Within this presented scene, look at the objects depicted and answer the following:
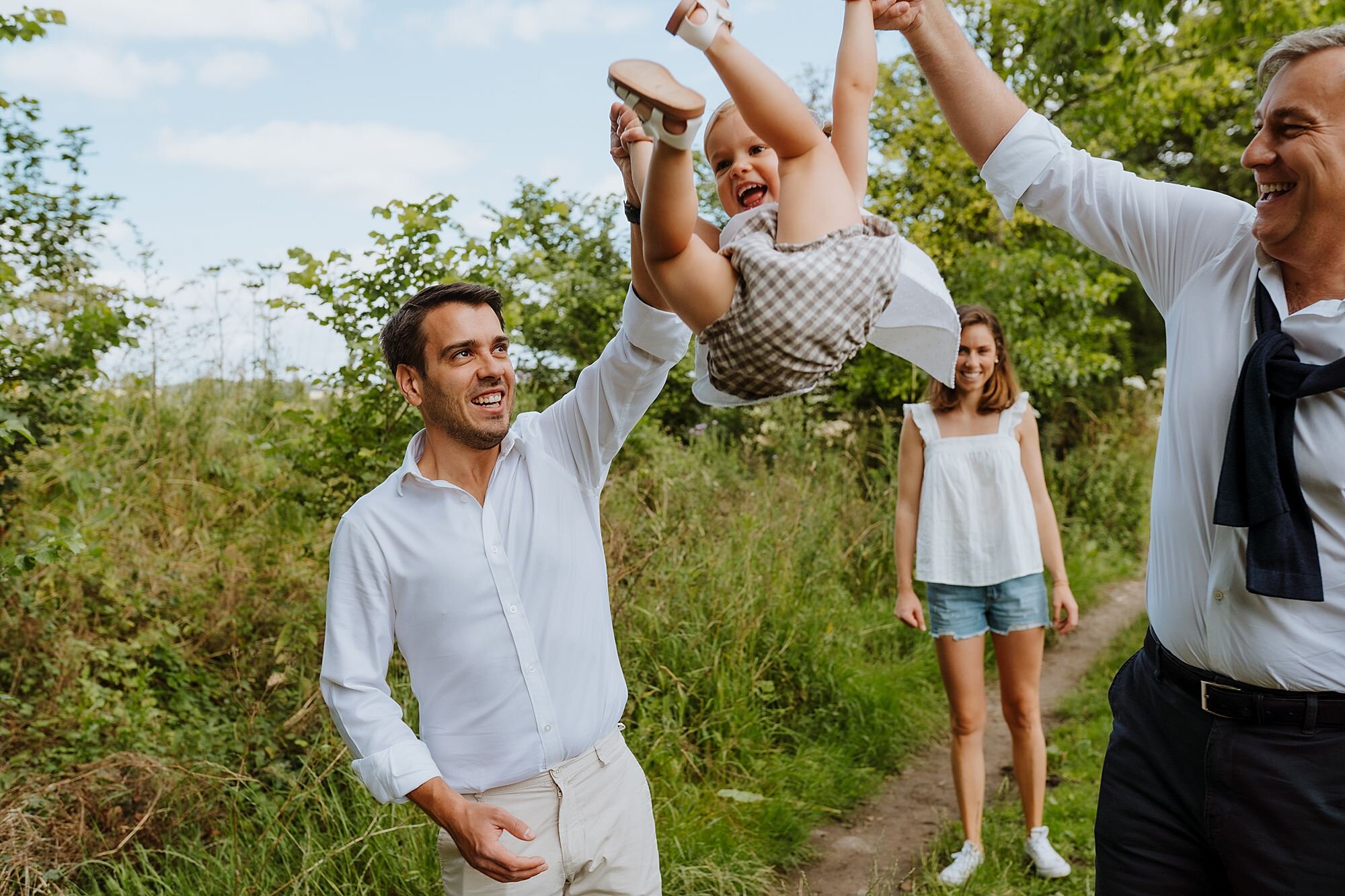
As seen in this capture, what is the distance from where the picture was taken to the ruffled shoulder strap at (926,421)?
4078 mm

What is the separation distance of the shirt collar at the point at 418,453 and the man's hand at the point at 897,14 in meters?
1.21

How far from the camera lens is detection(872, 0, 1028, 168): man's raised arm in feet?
6.91

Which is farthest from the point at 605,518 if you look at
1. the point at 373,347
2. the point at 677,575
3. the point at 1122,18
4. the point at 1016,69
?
the point at 1122,18

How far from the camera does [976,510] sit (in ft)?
12.9

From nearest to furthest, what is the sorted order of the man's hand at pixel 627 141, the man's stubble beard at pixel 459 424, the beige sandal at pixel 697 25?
the beige sandal at pixel 697 25 < the man's hand at pixel 627 141 < the man's stubble beard at pixel 459 424

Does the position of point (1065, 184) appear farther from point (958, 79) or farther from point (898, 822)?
point (898, 822)

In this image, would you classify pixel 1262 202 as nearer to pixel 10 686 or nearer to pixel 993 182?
pixel 993 182

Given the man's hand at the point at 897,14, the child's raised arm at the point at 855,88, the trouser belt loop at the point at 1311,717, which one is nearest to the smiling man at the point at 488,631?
the child's raised arm at the point at 855,88

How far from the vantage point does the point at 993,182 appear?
2.28 meters

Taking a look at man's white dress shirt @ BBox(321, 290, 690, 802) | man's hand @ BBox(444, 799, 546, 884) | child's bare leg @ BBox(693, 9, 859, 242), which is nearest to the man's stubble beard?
man's white dress shirt @ BBox(321, 290, 690, 802)

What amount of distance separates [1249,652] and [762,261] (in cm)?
117

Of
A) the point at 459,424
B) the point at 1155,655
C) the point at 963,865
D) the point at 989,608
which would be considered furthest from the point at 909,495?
the point at 459,424

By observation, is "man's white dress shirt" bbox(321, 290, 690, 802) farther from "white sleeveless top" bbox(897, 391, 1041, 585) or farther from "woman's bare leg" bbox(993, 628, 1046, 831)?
"woman's bare leg" bbox(993, 628, 1046, 831)

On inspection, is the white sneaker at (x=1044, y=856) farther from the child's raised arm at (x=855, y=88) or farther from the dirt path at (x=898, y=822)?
the child's raised arm at (x=855, y=88)
